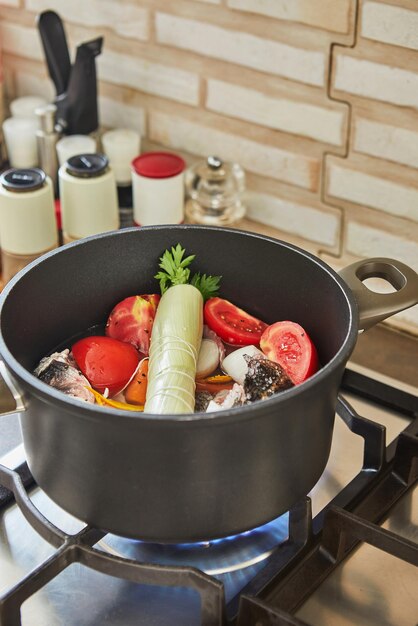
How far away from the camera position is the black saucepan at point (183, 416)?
2.48ft

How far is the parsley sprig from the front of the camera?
40.4 inches

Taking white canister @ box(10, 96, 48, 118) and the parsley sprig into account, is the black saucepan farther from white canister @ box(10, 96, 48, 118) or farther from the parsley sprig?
white canister @ box(10, 96, 48, 118)

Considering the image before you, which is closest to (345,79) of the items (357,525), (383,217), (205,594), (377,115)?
(377,115)

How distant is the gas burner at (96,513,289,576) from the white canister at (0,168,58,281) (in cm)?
58

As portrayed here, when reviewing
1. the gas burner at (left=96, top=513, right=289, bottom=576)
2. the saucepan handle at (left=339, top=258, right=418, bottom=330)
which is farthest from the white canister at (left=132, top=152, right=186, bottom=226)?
the gas burner at (left=96, top=513, right=289, bottom=576)

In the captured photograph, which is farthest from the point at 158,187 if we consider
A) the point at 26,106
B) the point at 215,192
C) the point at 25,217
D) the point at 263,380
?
the point at 263,380

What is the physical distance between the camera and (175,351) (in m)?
0.93

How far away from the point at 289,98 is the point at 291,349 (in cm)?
52

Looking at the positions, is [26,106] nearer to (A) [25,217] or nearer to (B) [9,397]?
(A) [25,217]

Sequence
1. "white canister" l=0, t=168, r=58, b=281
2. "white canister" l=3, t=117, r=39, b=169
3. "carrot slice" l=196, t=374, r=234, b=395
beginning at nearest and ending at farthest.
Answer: "carrot slice" l=196, t=374, r=234, b=395 → "white canister" l=0, t=168, r=58, b=281 → "white canister" l=3, t=117, r=39, b=169

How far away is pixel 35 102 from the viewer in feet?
5.39

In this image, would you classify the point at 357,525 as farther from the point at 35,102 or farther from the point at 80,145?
the point at 35,102

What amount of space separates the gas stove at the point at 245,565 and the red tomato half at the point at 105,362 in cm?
13

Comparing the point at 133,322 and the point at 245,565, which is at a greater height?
the point at 133,322
